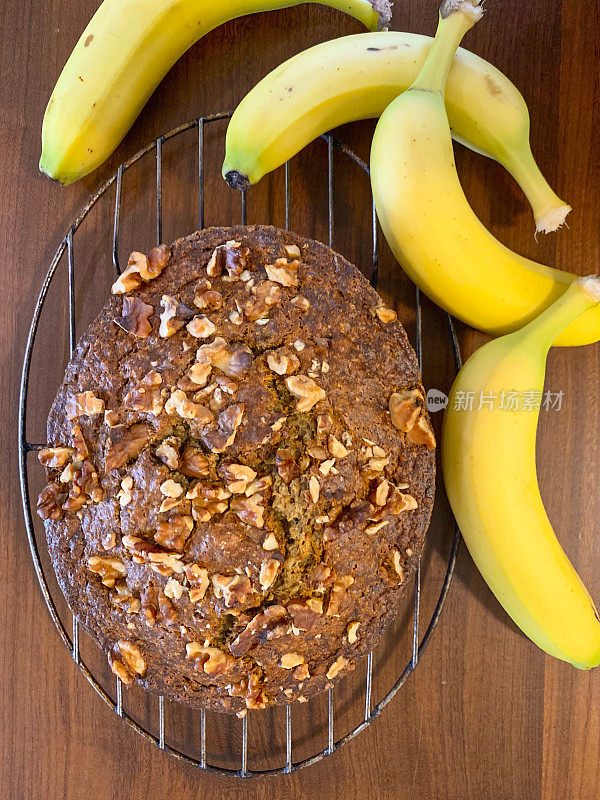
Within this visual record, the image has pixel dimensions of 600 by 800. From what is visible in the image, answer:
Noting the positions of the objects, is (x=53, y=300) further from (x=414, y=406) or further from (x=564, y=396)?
(x=564, y=396)

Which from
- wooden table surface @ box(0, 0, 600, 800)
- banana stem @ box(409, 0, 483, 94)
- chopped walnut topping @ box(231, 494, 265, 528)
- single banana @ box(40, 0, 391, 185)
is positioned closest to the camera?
chopped walnut topping @ box(231, 494, 265, 528)

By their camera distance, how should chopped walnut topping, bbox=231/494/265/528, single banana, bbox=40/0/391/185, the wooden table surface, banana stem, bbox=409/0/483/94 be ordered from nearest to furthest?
chopped walnut topping, bbox=231/494/265/528
banana stem, bbox=409/0/483/94
single banana, bbox=40/0/391/185
the wooden table surface

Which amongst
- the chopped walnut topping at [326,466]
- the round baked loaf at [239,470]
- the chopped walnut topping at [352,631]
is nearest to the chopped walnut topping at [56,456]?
the round baked loaf at [239,470]

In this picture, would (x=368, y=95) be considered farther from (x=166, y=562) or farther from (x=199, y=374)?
(x=166, y=562)

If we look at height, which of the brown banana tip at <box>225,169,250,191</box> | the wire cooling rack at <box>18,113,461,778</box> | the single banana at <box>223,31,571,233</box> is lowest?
the wire cooling rack at <box>18,113,461,778</box>

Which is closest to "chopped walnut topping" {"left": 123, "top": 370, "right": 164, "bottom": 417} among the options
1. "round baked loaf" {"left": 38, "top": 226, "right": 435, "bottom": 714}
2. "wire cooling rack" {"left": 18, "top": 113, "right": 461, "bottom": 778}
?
"round baked loaf" {"left": 38, "top": 226, "right": 435, "bottom": 714}

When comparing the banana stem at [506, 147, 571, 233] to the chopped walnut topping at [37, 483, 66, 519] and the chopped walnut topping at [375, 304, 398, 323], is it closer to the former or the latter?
the chopped walnut topping at [375, 304, 398, 323]

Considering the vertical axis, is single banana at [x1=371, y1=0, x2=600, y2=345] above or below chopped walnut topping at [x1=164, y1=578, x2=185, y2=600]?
above
